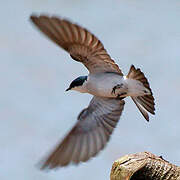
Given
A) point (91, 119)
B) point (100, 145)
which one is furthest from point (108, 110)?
point (100, 145)

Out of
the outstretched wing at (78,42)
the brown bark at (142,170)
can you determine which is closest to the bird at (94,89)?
the outstretched wing at (78,42)

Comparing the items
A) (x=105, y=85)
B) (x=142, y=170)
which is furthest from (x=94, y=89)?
(x=142, y=170)

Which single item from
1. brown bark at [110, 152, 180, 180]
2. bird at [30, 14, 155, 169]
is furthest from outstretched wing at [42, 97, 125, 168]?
brown bark at [110, 152, 180, 180]

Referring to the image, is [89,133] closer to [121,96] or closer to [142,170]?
[121,96]

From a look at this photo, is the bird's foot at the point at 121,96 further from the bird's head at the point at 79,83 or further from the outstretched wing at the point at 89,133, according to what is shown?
the bird's head at the point at 79,83

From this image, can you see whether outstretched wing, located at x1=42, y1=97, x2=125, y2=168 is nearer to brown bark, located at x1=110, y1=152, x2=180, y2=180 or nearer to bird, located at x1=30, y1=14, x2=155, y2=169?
bird, located at x1=30, y1=14, x2=155, y2=169

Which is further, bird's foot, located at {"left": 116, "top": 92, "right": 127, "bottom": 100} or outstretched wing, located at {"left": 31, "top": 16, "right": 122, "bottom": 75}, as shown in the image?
bird's foot, located at {"left": 116, "top": 92, "right": 127, "bottom": 100}

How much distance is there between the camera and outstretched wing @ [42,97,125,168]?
2344 millimetres

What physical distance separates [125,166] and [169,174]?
0.57ft

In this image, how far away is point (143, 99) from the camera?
9.77 ft

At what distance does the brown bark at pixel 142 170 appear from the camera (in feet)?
5.65

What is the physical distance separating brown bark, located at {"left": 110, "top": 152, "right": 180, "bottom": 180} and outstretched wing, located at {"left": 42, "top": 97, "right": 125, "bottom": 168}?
537 mm

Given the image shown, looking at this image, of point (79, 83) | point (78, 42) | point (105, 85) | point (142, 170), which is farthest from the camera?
point (79, 83)

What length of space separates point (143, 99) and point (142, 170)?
1.27 meters
